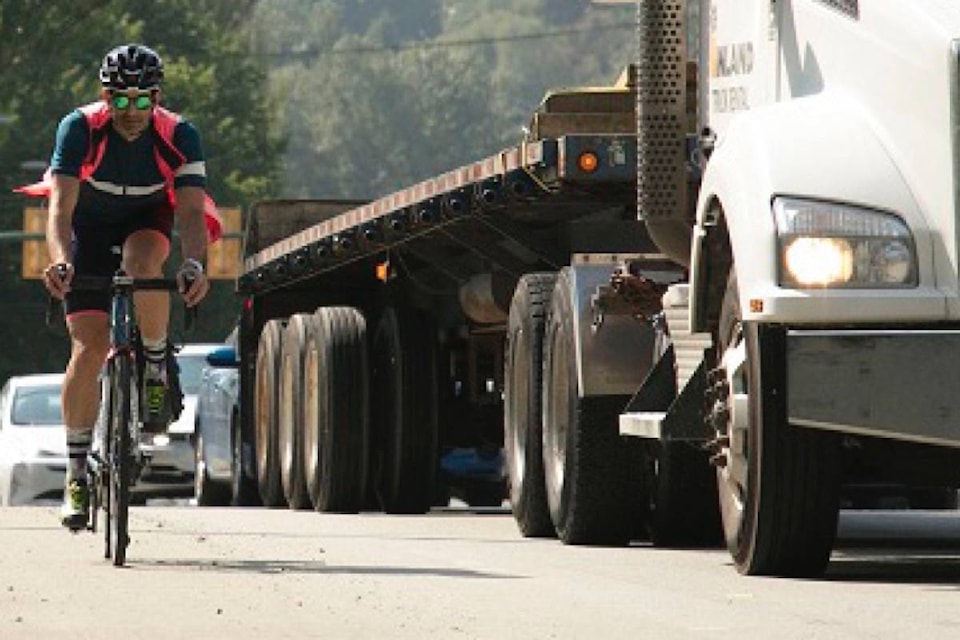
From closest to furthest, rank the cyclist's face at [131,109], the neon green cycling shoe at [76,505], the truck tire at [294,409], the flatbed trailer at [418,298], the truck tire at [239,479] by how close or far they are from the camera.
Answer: the cyclist's face at [131,109] < the neon green cycling shoe at [76,505] < the flatbed trailer at [418,298] < the truck tire at [294,409] < the truck tire at [239,479]

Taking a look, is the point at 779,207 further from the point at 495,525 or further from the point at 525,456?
the point at 495,525

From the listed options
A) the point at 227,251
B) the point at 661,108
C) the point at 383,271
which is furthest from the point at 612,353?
the point at 227,251

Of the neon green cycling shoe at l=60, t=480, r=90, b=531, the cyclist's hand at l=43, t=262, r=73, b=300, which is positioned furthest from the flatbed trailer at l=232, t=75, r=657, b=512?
the cyclist's hand at l=43, t=262, r=73, b=300

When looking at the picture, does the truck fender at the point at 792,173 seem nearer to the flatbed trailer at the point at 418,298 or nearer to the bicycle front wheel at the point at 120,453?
the bicycle front wheel at the point at 120,453

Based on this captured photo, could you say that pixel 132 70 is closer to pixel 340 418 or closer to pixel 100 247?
pixel 100 247

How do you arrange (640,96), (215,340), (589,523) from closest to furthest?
(640,96), (589,523), (215,340)

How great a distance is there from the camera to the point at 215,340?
85688 mm

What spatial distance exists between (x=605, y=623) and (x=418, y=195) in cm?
889

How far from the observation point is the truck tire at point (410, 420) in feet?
70.6


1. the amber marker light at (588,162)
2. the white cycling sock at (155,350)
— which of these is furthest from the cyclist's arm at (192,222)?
the amber marker light at (588,162)

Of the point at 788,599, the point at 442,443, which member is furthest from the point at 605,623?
the point at 442,443

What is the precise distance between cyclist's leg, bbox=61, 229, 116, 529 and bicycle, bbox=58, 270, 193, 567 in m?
0.22

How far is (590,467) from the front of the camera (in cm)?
1559

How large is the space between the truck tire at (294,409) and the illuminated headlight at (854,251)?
420 inches
